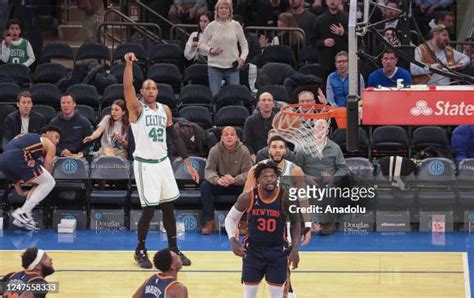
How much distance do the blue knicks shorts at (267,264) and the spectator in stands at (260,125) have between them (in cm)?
517

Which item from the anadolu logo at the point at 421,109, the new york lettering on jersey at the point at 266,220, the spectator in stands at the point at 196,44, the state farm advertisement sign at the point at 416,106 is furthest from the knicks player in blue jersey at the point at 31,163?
the anadolu logo at the point at 421,109

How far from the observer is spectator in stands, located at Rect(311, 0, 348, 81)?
20.2 meters

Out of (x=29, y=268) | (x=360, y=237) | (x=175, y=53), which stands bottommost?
(x=360, y=237)

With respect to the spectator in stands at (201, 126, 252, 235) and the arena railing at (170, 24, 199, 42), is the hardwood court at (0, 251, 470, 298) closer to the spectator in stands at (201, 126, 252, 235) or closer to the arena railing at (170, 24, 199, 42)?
the spectator in stands at (201, 126, 252, 235)

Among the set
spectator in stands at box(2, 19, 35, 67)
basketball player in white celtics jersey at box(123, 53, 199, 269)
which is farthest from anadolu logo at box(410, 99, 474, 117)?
spectator in stands at box(2, 19, 35, 67)

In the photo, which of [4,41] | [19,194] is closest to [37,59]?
[4,41]

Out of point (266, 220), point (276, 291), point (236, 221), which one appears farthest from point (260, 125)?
point (276, 291)

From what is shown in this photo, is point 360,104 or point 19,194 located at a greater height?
point 360,104

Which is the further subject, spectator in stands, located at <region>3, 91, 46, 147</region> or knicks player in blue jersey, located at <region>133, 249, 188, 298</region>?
spectator in stands, located at <region>3, 91, 46, 147</region>

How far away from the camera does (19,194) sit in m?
18.4

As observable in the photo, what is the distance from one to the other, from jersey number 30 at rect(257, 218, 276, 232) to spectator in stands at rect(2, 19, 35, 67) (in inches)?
361

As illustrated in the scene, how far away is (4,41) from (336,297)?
28.8 ft

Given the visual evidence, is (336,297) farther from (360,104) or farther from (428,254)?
(360,104)
